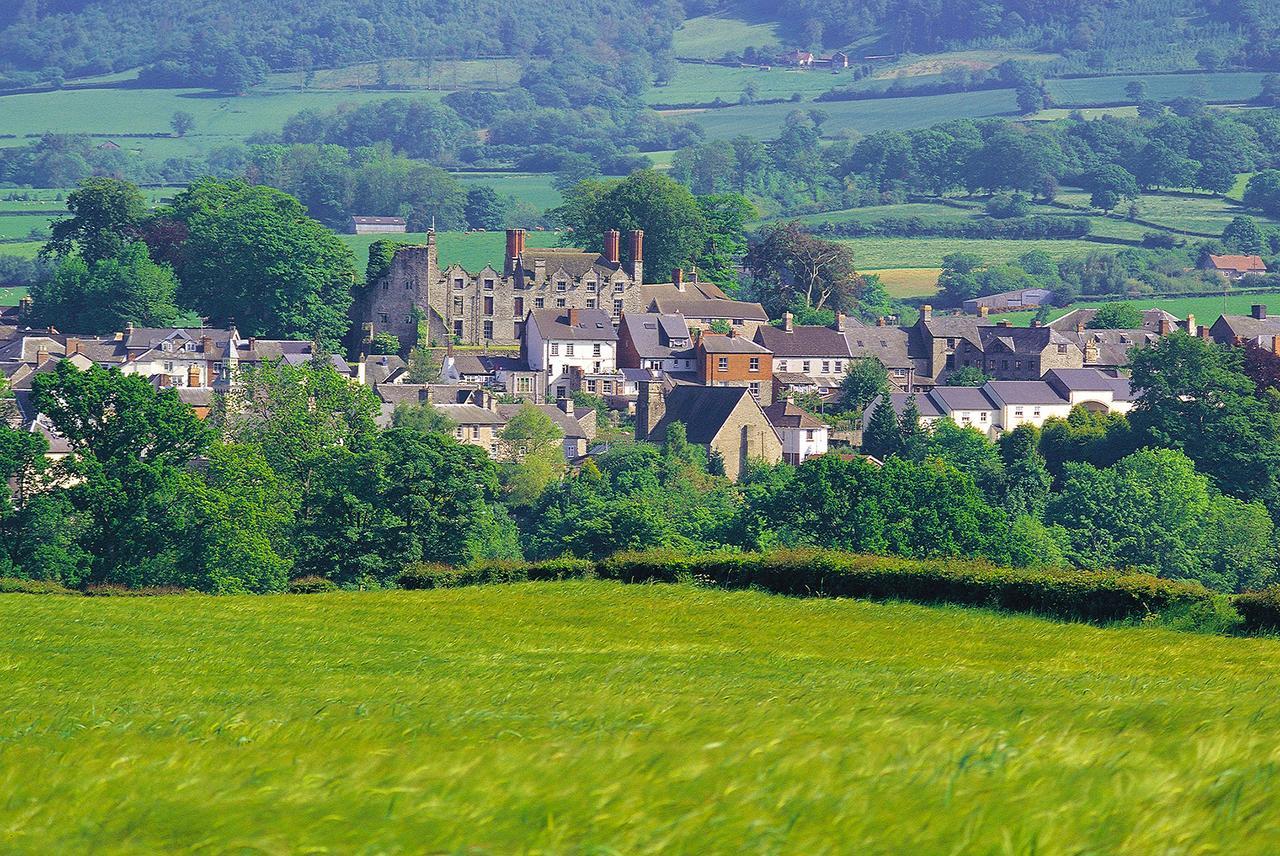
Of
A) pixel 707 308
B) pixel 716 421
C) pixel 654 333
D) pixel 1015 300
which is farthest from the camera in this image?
pixel 1015 300

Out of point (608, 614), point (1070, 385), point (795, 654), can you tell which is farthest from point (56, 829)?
point (1070, 385)

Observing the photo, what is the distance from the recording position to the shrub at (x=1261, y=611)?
1275 inches

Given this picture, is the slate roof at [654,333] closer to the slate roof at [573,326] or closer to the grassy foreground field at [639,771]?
the slate roof at [573,326]

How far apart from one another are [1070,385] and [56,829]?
112 m

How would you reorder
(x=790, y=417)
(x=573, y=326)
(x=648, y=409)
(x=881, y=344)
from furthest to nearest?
(x=881, y=344) < (x=573, y=326) < (x=790, y=417) < (x=648, y=409)

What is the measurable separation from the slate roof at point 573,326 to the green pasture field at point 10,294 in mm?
67621

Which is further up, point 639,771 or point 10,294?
point 10,294

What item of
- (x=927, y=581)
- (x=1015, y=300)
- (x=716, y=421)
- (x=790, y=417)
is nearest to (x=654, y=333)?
(x=790, y=417)

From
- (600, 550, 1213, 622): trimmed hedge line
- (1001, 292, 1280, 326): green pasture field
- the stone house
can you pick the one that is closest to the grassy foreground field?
(600, 550, 1213, 622): trimmed hedge line

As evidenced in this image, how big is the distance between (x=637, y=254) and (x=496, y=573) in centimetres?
8539

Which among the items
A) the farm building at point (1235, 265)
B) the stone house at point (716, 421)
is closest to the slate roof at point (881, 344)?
the stone house at point (716, 421)

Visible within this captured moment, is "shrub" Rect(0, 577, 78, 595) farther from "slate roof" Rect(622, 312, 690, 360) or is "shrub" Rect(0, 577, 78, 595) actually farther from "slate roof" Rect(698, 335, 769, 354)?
"slate roof" Rect(622, 312, 690, 360)

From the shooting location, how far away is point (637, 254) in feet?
420

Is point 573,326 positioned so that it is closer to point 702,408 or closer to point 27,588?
point 702,408
